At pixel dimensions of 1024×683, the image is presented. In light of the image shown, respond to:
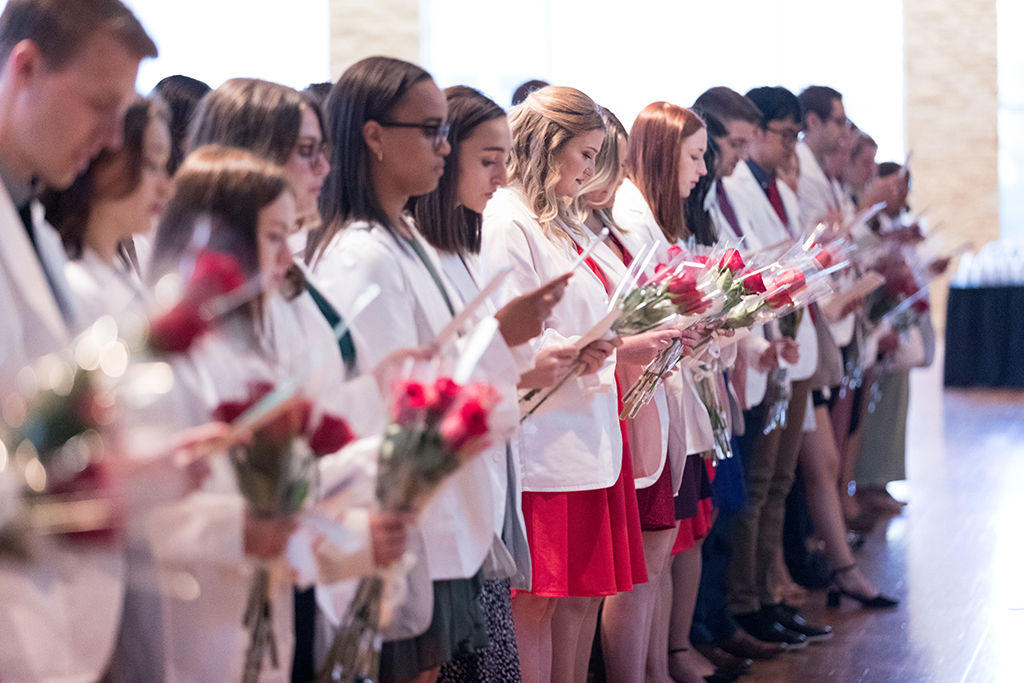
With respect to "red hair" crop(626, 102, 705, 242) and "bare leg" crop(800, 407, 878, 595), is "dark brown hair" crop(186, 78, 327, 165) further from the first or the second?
"bare leg" crop(800, 407, 878, 595)

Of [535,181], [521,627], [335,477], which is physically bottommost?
[521,627]

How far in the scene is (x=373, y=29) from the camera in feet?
39.0

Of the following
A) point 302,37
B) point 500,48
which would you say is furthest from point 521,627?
point 500,48

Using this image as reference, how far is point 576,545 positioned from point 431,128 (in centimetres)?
118

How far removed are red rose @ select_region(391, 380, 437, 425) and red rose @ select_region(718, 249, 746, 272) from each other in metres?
1.68

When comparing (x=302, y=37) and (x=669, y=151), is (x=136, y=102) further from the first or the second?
(x=302, y=37)

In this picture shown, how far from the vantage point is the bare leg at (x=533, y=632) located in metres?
2.89

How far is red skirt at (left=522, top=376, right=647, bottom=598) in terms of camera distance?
2891mm

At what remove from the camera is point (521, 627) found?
2910mm

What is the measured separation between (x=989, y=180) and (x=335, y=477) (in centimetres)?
1447

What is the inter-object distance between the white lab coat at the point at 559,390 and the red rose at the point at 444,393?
47.9 inches

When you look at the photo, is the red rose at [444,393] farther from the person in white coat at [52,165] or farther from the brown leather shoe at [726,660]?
the brown leather shoe at [726,660]

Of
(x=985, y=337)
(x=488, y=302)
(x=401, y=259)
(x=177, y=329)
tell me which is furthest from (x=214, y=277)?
(x=985, y=337)

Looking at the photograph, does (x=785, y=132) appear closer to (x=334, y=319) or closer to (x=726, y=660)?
(x=726, y=660)
